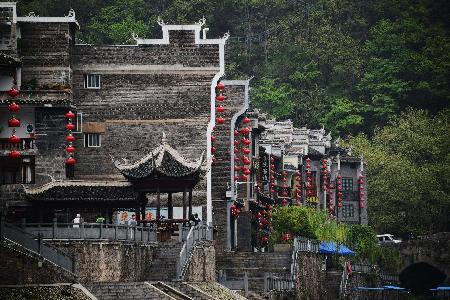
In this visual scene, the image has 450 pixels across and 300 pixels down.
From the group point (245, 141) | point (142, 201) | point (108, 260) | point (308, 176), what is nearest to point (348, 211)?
point (308, 176)

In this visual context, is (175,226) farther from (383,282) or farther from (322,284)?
(383,282)

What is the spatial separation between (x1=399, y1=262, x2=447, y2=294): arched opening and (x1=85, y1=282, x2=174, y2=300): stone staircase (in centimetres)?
7305

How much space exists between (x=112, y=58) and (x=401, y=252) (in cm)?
4534

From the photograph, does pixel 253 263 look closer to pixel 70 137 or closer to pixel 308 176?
pixel 70 137

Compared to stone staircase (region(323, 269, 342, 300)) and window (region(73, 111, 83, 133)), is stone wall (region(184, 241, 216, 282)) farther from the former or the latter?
stone staircase (region(323, 269, 342, 300))

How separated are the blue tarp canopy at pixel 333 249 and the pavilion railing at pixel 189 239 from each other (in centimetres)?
2707

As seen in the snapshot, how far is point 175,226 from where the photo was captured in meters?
85.1

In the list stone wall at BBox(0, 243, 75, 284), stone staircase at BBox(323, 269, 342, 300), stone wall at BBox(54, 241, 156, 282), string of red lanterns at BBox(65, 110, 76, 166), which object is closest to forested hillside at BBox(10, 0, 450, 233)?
stone staircase at BBox(323, 269, 342, 300)

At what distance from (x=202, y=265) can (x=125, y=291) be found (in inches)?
621

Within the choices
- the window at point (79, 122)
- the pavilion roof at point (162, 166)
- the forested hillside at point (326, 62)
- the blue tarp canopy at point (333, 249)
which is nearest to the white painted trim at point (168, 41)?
the window at point (79, 122)

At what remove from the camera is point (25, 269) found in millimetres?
65875

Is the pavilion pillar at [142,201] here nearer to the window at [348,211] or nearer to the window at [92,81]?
the window at [92,81]

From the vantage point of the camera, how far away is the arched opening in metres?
143

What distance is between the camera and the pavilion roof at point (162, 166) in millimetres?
Result: 85812
